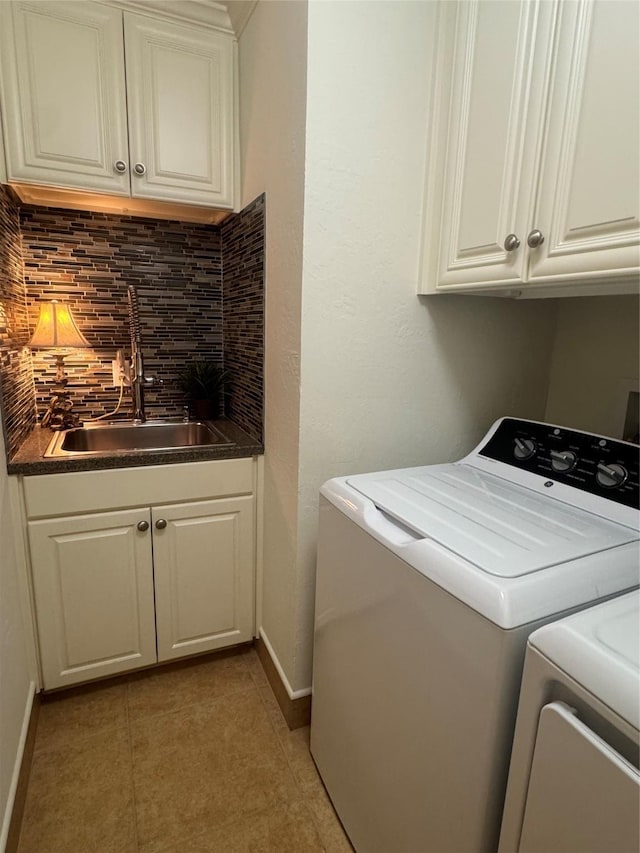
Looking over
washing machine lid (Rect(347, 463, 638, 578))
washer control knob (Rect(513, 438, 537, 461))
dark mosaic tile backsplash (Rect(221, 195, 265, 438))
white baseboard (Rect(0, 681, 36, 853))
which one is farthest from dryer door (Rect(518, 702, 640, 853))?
dark mosaic tile backsplash (Rect(221, 195, 265, 438))

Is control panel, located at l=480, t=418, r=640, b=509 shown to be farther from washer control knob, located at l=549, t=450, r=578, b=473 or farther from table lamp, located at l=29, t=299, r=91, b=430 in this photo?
table lamp, located at l=29, t=299, r=91, b=430

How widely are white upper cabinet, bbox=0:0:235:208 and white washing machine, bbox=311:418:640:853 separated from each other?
4.36 feet

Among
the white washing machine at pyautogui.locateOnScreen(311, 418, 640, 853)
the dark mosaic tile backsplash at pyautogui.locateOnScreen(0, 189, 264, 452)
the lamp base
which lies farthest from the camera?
the lamp base

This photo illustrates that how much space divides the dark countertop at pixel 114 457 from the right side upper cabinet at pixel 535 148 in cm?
86

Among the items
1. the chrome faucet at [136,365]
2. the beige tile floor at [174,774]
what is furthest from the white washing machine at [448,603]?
the chrome faucet at [136,365]

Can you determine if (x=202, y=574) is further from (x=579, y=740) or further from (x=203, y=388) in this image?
(x=579, y=740)

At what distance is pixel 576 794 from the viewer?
1.94 ft

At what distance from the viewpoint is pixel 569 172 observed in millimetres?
920

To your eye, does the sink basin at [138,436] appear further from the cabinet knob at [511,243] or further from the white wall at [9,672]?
the cabinet knob at [511,243]

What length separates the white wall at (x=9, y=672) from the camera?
1.14 m

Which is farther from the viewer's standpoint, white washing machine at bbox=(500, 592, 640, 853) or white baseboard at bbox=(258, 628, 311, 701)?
white baseboard at bbox=(258, 628, 311, 701)

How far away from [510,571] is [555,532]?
0.22m

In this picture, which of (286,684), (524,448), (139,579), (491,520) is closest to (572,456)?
(524,448)

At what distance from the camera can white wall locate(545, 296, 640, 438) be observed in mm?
1393
